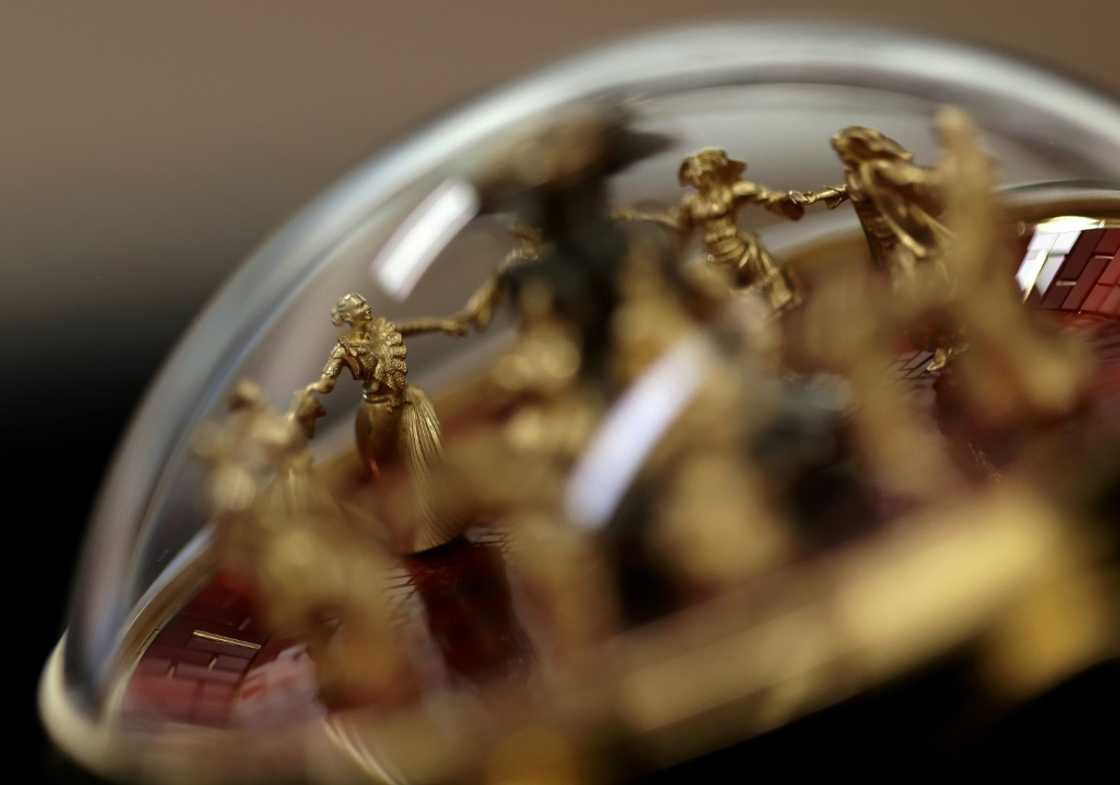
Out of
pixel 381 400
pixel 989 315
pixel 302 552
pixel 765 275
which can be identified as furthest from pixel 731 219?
pixel 302 552

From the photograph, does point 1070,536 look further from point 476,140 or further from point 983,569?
point 476,140

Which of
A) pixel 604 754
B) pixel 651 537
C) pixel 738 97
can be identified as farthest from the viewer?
pixel 738 97

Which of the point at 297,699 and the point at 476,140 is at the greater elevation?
the point at 476,140

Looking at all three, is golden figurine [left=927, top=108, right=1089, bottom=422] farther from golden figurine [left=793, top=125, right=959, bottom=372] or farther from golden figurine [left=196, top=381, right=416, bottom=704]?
golden figurine [left=196, top=381, right=416, bottom=704]

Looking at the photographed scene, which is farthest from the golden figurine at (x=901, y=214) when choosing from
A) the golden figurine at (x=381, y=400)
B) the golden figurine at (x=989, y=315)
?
the golden figurine at (x=381, y=400)

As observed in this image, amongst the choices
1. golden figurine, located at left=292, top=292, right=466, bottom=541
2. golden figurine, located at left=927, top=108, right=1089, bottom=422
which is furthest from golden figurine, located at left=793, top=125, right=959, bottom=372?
golden figurine, located at left=292, top=292, right=466, bottom=541

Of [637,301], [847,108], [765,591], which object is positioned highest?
[847,108]

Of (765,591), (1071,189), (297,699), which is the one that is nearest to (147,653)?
(297,699)

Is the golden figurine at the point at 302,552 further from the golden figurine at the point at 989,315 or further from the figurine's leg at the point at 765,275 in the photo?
the golden figurine at the point at 989,315
